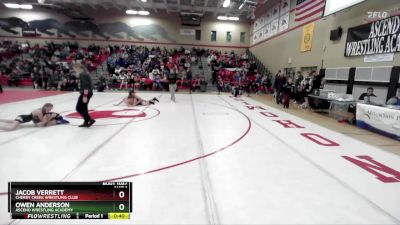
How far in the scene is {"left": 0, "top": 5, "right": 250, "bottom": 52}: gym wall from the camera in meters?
21.7

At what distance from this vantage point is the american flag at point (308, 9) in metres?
11.0

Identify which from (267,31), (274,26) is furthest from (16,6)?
(274,26)

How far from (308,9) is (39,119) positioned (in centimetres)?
1325

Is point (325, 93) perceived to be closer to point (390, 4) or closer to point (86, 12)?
point (390, 4)

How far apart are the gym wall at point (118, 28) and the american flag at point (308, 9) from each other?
10339 mm

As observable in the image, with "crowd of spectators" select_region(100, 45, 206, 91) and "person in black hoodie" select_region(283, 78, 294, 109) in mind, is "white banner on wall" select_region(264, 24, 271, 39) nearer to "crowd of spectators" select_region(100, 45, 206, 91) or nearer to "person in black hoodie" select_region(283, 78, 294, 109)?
"crowd of spectators" select_region(100, 45, 206, 91)

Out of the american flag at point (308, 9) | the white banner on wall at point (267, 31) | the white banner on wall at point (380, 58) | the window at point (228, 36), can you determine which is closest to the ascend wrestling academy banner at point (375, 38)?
the white banner on wall at point (380, 58)

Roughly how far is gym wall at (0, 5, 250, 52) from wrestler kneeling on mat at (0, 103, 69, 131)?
19.0 m

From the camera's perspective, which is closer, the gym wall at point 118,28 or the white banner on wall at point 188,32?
the gym wall at point 118,28

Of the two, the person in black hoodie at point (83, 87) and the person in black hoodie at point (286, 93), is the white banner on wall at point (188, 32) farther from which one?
the person in black hoodie at point (83, 87)

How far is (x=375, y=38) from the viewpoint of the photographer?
7.66 meters

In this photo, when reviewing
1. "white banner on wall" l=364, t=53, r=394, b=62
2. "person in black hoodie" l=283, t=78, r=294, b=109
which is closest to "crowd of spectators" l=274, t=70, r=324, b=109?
"person in black hoodie" l=283, t=78, r=294, b=109

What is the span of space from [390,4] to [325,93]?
3.35m

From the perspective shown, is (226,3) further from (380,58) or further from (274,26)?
(380,58)
